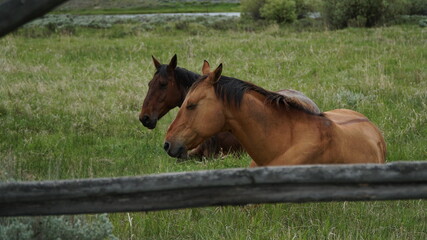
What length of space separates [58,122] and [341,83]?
5.78 meters

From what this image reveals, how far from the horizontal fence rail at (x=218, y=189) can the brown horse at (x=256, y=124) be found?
2156 mm

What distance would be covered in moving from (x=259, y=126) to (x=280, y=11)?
1393 inches

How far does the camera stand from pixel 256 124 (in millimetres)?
5676

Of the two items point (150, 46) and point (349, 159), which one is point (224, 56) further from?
point (349, 159)

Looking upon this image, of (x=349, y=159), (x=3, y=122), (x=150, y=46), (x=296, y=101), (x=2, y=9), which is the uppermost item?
(x=2, y=9)

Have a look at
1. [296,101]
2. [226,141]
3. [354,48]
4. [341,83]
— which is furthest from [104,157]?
[354,48]

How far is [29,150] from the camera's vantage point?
823 cm

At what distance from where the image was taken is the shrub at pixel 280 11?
39.9m

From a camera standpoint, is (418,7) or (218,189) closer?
(218,189)

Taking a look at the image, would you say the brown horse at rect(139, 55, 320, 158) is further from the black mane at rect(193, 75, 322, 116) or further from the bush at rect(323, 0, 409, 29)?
the bush at rect(323, 0, 409, 29)

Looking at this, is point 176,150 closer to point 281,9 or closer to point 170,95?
point 170,95

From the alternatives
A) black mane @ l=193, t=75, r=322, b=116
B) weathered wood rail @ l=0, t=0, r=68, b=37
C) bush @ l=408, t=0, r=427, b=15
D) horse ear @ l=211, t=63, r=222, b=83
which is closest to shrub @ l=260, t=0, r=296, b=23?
bush @ l=408, t=0, r=427, b=15

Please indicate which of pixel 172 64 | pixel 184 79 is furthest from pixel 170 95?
pixel 172 64

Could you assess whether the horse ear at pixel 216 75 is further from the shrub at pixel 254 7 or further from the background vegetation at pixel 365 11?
the shrub at pixel 254 7
